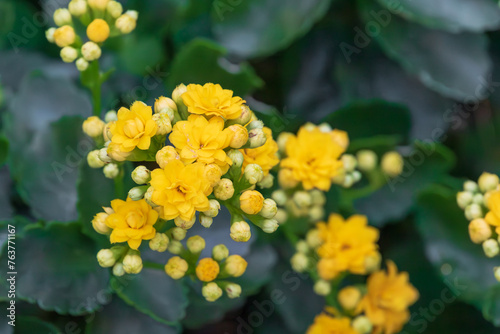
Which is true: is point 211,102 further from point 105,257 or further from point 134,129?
point 105,257

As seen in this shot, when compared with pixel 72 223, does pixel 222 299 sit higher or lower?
lower

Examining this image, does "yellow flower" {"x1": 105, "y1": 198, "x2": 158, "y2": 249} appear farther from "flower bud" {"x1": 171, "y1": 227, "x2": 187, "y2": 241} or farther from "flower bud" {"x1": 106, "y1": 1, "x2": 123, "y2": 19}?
"flower bud" {"x1": 106, "y1": 1, "x2": 123, "y2": 19}

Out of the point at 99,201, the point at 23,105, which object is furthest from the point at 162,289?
the point at 23,105

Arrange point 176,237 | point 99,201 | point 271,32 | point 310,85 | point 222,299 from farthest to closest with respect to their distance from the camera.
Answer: point 310,85 → point 271,32 → point 222,299 → point 99,201 → point 176,237

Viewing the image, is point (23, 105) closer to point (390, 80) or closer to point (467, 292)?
point (390, 80)

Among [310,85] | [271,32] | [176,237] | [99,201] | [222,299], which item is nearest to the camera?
[176,237]

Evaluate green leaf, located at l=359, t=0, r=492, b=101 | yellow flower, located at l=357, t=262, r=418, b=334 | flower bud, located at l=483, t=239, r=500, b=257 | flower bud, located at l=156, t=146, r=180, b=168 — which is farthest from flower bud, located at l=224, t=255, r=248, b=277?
green leaf, located at l=359, t=0, r=492, b=101
